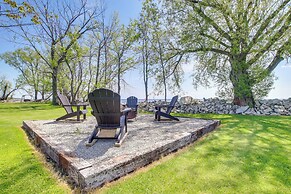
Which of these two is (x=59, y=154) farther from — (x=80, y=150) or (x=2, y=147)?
(x=2, y=147)

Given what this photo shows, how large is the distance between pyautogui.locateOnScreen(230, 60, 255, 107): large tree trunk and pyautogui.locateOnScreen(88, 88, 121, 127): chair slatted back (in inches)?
274

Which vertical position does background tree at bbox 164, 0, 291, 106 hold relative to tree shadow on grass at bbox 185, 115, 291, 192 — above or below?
above

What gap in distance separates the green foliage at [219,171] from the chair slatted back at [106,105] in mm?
1306

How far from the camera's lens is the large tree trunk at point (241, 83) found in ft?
28.8

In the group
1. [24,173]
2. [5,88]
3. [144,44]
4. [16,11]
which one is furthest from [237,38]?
[5,88]

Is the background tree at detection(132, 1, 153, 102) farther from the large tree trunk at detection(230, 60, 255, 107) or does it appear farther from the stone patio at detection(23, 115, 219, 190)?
the stone patio at detection(23, 115, 219, 190)

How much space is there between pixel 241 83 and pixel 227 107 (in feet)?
4.70

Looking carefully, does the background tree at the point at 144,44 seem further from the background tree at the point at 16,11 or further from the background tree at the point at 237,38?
the background tree at the point at 16,11

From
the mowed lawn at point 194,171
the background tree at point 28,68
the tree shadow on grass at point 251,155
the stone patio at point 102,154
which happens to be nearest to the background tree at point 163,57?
the tree shadow on grass at point 251,155

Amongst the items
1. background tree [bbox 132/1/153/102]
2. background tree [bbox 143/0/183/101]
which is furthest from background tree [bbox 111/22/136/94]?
background tree [bbox 143/0/183/101]

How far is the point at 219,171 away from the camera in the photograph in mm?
2717

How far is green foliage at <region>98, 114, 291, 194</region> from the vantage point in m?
2.27

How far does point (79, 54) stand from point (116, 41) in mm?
3126

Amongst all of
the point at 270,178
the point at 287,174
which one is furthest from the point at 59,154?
the point at 287,174
